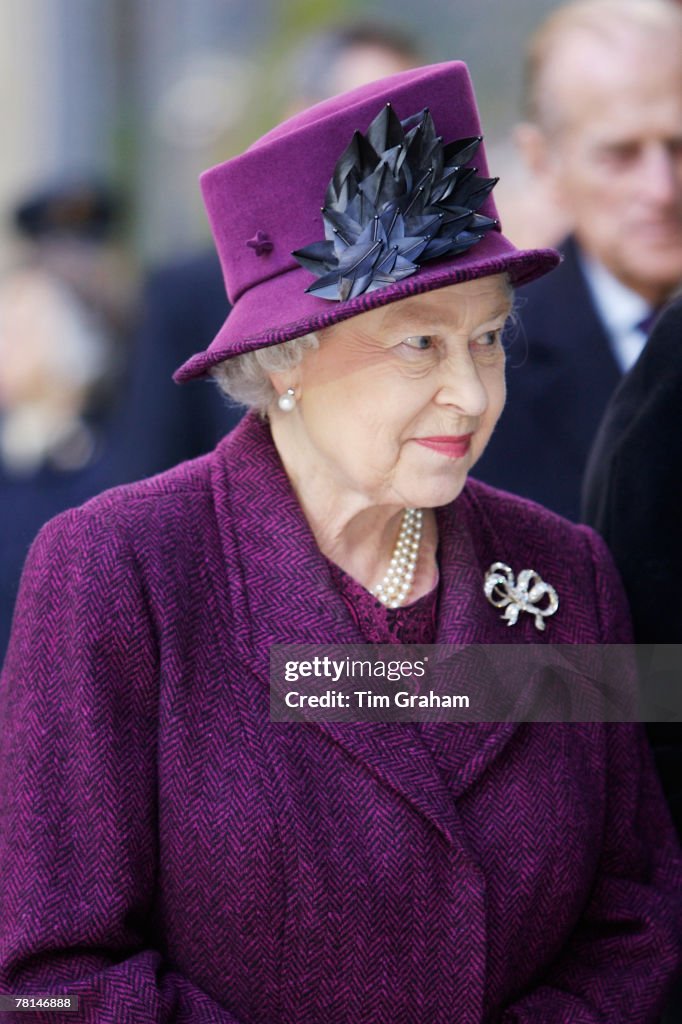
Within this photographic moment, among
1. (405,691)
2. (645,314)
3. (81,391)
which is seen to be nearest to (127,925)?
(405,691)

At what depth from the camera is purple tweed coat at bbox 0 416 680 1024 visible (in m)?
1.95

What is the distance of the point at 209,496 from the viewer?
7.29 ft

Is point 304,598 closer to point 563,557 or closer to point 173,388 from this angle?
point 563,557

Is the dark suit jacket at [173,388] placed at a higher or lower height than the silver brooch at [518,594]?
higher

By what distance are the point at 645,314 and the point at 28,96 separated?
4512 millimetres

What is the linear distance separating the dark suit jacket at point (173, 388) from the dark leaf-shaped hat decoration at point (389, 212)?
2.01m

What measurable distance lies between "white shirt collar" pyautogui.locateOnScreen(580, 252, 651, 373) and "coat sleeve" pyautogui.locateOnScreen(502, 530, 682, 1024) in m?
1.27

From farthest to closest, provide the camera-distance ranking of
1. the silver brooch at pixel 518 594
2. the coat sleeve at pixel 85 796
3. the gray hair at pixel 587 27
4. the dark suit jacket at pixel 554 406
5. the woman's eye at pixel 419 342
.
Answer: the gray hair at pixel 587 27 < the dark suit jacket at pixel 554 406 < the silver brooch at pixel 518 594 < the woman's eye at pixel 419 342 < the coat sleeve at pixel 85 796

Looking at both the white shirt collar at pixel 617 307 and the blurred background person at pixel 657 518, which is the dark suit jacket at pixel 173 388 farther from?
the blurred background person at pixel 657 518

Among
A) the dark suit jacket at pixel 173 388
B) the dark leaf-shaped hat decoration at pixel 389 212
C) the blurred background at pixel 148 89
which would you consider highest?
the blurred background at pixel 148 89

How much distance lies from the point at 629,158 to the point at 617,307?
1.22ft

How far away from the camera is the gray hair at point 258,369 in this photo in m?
2.11

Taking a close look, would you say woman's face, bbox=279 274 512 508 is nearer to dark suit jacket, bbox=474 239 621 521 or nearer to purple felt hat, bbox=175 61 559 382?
purple felt hat, bbox=175 61 559 382

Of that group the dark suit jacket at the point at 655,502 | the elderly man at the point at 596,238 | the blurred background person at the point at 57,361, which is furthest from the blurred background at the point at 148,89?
the dark suit jacket at the point at 655,502
